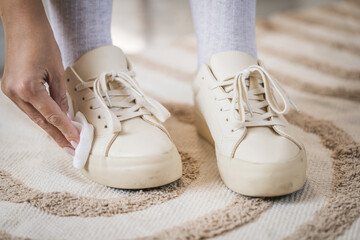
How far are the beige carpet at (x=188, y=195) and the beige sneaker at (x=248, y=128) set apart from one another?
35 mm

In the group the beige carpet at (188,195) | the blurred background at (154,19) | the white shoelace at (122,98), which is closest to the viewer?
the beige carpet at (188,195)

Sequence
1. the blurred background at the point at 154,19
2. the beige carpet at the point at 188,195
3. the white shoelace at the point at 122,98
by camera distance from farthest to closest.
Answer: the blurred background at the point at 154,19
the white shoelace at the point at 122,98
the beige carpet at the point at 188,195

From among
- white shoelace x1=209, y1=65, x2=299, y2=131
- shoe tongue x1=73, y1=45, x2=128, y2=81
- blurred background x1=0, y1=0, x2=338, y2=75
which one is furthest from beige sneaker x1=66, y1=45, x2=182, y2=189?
blurred background x1=0, y1=0, x2=338, y2=75

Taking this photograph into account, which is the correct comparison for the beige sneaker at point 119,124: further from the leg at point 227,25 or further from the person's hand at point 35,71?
the leg at point 227,25

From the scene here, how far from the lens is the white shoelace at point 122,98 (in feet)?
2.15

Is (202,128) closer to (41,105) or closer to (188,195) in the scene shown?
(188,195)

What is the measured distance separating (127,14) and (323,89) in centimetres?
128

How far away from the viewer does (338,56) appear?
4.18 ft

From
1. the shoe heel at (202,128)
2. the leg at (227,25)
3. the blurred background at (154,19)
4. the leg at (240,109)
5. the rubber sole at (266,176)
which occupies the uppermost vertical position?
→ the leg at (227,25)

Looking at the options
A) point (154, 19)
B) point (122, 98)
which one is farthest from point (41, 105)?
point (154, 19)

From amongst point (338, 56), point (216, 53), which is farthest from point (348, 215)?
point (338, 56)

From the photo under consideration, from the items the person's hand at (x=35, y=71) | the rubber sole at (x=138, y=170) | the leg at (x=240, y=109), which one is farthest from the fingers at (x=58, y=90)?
the leg at (x=240, y=109)

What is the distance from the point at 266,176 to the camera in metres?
0.56

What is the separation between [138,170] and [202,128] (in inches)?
9.1
